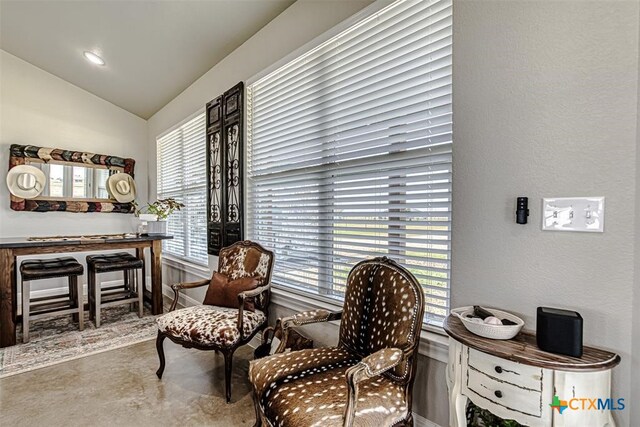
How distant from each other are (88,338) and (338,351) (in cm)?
290

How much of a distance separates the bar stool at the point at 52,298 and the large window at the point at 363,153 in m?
2.34

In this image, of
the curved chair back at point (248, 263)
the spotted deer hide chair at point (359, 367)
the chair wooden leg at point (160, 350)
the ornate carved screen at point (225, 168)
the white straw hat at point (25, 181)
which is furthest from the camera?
the white straw hat at point (25, 181)

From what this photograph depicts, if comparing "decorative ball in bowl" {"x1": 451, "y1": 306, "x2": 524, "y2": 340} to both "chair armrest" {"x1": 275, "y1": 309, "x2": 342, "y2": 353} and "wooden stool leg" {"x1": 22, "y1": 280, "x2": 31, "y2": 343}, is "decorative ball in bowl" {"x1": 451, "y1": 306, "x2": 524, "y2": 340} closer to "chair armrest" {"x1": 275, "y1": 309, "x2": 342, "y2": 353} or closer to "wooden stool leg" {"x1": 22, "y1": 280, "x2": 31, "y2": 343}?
"chair armrest" {"x1": 275, "y1": 309, "x2": 342, "y2": 353}

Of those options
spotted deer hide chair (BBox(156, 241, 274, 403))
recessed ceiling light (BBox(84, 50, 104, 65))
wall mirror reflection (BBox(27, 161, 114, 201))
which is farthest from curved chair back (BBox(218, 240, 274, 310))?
wall mirror reflection (BBox(27, 161, 114, 201))

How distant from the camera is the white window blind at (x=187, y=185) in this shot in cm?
388

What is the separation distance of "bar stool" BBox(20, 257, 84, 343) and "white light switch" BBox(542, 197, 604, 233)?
159 inches

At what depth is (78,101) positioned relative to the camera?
4.59 meters

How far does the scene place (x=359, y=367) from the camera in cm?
115

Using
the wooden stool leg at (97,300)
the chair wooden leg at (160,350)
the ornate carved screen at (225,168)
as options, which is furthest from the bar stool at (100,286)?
the chair wooden leg at (160,350)

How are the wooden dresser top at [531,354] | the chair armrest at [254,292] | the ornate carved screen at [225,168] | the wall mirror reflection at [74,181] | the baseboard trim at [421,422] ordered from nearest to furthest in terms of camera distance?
the wooden dresser top at [531,354] → the baseboard trim at [421,422] → the chair armrest at [254,292] → the ornate carved screen at [225,168] → the wall mirror reflection at [74,181]

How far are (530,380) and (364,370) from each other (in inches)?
21.5

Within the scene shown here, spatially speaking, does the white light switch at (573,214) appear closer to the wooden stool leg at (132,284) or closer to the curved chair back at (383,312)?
the curved chair back at (383,312)

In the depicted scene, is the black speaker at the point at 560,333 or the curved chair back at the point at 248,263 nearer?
the black speaker at the point at 560,333

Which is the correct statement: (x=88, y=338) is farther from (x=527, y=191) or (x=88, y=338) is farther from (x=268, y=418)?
(x=527, y=191)
